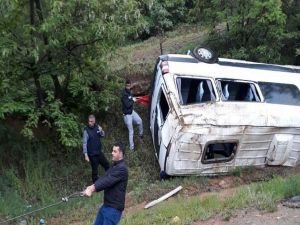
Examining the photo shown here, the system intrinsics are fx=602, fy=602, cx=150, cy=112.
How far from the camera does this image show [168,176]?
11.2 m

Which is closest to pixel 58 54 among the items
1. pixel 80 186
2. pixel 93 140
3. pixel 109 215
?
pixel 93 140

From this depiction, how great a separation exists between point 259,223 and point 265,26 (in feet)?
23.4

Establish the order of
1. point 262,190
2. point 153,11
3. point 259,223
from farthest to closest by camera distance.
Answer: point 153,11
point 262,190
point 259,223

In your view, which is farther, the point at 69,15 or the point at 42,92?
the point at 42,92

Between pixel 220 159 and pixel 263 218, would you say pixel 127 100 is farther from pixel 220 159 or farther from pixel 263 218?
pixel 263 218

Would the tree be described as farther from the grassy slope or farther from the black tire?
the black tire

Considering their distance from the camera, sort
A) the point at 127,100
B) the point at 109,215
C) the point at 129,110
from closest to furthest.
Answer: the point at 109,215 → the point at 127,100 → the point at 129,110

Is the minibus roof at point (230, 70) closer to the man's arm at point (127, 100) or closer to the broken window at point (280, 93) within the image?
the broken window at point (280, 93)

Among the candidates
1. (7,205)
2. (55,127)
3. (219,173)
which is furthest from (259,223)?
(55,127)

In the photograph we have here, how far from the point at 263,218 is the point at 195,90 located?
3622mm

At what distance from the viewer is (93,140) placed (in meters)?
10.9

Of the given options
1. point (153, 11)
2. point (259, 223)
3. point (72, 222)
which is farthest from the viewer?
point (153, 11)

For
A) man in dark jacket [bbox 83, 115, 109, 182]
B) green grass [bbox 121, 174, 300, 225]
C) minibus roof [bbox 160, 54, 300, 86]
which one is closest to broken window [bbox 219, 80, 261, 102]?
minibus roof [bbox 160, 54, 300, 86]

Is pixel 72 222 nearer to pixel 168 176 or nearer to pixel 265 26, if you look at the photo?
pixel 168 176
